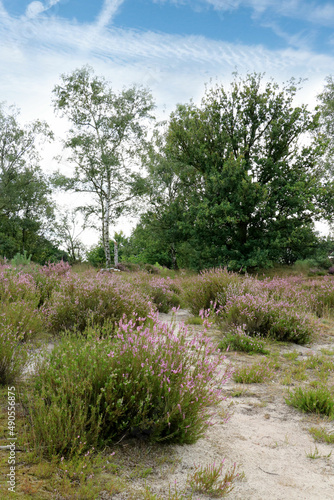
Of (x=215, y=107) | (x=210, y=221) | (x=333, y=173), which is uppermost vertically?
(x=215, y=107)

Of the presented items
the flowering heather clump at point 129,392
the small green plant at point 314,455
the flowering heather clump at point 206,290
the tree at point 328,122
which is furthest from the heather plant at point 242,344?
the tree at point 328,122

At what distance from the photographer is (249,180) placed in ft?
60.0

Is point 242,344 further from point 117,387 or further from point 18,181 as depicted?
point 18,181

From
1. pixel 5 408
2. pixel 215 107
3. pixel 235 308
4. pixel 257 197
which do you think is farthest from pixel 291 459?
pixel 215 107

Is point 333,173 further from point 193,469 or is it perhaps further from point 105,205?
point 193,469

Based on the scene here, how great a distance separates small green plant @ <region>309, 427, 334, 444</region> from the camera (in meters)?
3.14

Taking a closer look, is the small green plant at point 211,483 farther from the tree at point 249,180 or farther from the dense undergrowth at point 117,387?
the tree at point 249,180

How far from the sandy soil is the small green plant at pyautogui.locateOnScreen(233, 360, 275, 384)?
0.47 metres

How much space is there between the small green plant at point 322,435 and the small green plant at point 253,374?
120 centimetres

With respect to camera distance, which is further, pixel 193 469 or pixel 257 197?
pixel 257 197

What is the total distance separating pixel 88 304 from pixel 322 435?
12.3ft

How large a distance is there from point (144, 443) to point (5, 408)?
1177 millimetres

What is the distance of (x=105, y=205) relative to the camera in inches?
1067

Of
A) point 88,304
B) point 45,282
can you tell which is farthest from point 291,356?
point 45,282
